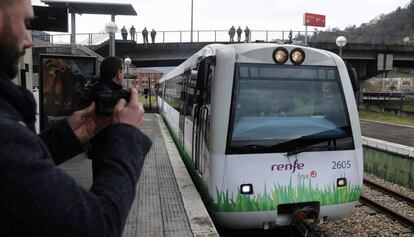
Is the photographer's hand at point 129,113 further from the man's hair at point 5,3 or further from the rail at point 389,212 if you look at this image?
the rail at point 389,212

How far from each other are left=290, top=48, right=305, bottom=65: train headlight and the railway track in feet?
11.2

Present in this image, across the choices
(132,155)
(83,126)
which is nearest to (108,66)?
(83,126)

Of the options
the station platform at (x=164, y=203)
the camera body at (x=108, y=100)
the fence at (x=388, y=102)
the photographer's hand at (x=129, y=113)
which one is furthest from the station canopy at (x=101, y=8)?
the photographer's hand at (x=129, y=113)

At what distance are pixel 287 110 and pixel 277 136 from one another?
1.31ft

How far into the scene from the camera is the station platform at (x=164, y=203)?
4809 millimetres

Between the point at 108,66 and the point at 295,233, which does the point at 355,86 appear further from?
the point at 108,66

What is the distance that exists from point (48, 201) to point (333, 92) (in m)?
5.15

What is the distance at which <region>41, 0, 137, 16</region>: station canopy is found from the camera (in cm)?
2558

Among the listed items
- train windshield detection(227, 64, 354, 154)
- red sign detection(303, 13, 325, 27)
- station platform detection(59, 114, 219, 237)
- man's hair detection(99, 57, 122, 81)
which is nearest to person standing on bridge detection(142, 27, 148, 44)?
red sign detection(303, 13, 325, 27)

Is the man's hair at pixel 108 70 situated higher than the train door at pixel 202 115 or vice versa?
the man's hair at pixel 108 70

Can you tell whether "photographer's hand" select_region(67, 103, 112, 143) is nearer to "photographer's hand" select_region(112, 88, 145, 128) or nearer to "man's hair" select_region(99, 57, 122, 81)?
"photographer's hand" select_region(112, 88, 145, 128)

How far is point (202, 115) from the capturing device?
6105 millimetres

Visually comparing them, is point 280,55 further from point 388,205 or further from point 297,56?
point 388,205

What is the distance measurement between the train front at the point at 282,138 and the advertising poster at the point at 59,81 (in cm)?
425
